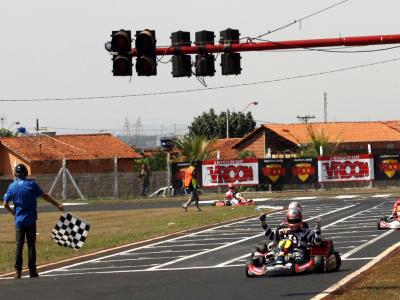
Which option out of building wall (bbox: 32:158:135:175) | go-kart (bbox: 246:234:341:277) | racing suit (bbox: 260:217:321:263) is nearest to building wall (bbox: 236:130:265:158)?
building wall (bbox: 32:158:135:175)

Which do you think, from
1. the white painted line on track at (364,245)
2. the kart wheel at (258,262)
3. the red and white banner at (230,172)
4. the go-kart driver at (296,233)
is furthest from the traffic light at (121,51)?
the red and white banner at (230,172)

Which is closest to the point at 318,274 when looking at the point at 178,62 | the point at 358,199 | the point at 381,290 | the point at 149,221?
the point at 381,290

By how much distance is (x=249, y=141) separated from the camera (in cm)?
7494

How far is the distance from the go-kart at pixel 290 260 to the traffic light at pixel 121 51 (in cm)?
395

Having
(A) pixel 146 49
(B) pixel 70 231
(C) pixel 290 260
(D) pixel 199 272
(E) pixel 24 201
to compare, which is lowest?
(D) pixel 199 272

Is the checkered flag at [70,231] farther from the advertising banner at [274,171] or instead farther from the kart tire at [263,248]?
the advertising banner at [274,171]

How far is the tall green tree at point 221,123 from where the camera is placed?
102 metres

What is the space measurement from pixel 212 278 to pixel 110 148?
59.4 m

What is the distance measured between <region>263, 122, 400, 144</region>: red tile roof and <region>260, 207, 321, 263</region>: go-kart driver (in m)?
57.3

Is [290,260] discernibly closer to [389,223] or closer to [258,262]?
[258,262]

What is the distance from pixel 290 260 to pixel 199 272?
173cm

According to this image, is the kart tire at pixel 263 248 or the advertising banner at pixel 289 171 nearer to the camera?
the kart tire at pixel 263 248

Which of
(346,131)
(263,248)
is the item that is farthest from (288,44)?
(346,131)

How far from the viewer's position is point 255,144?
74.2 metres
